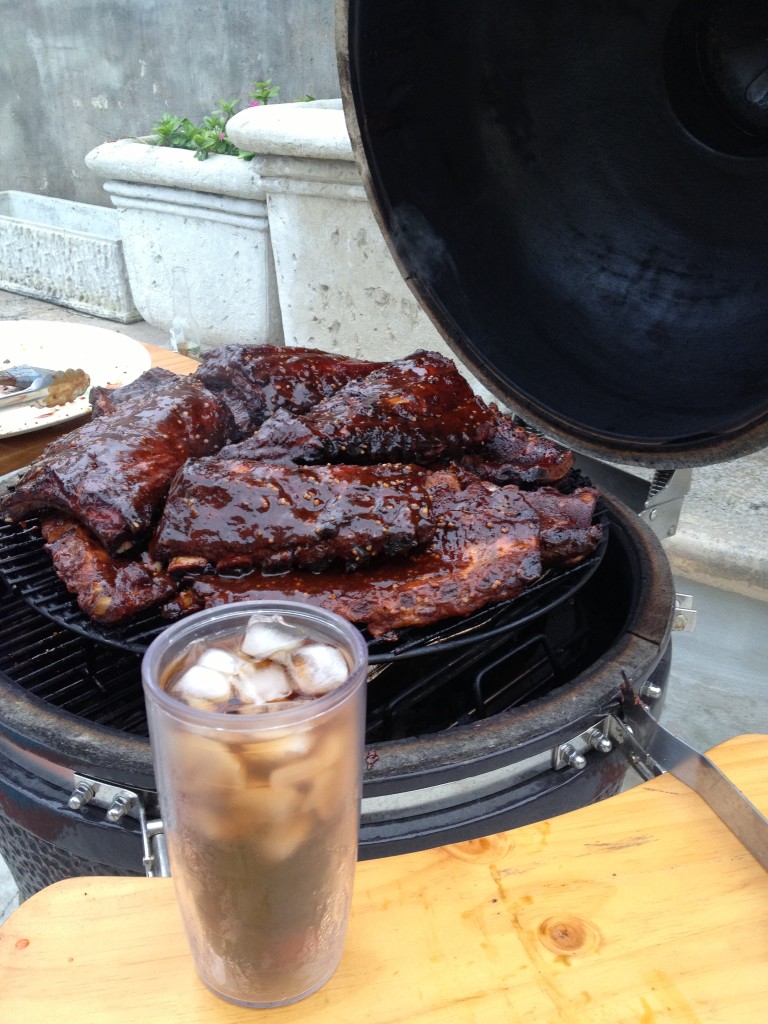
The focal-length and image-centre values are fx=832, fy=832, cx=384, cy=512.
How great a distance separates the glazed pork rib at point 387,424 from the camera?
2.22m

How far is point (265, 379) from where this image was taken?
2.54 meters

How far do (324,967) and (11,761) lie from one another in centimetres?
103

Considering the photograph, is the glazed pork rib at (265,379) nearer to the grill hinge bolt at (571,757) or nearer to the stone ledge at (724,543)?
the grill hinge bolt at (571,757)

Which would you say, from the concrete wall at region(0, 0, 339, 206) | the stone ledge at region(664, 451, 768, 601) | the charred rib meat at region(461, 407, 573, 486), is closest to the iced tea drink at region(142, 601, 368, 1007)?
the charred rib meat at region(461, 407, 573, 486)

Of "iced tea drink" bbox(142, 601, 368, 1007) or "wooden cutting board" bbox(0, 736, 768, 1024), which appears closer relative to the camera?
"iced tea drink" bbox(142, 601, 368, 1007)

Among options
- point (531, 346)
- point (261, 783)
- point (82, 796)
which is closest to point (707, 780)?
point (261, 783)

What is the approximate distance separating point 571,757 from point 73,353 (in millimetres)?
2530

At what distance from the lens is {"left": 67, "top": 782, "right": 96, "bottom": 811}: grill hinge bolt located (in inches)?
65.6

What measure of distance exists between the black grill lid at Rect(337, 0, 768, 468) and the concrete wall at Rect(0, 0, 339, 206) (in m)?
6.67

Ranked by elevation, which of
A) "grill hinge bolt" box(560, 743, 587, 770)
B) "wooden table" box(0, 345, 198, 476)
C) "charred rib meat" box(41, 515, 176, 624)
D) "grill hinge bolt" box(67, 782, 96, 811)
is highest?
"charred rib meat" box(41, 515, 176, 624)

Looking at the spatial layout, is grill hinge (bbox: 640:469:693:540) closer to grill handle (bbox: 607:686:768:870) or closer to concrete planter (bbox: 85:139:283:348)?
grill handle (bbox: 607:686:768:870)

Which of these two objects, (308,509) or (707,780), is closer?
(707,780)

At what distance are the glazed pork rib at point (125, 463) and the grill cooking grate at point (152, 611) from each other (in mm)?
103

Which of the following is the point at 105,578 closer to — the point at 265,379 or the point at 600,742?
the point at 265,379
